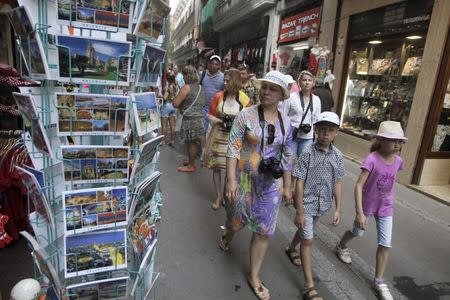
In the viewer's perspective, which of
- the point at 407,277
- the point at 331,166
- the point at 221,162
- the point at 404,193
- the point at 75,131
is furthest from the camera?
the point at 404,193

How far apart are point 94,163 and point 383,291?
2.71m

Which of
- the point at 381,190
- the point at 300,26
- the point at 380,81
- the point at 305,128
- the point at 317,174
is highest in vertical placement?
the point at 300,26

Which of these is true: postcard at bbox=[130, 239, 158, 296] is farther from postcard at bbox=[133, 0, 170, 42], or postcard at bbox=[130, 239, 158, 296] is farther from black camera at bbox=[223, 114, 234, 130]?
black camera at bbox=[223, 114, 234, 130]

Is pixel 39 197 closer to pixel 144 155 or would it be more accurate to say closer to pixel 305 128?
pixel 144 155

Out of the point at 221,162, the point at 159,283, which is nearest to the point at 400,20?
the point at 221,162

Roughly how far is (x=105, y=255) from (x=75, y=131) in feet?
2.18

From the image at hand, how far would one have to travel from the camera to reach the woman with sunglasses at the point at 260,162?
8.87 ft

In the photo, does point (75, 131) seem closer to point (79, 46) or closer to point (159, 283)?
point (79, 46)

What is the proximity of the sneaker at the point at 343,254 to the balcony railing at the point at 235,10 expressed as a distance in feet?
38.6

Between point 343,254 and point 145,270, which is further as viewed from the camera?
point 343,254

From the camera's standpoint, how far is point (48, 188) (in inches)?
67.6

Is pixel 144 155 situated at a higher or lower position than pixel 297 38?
lower

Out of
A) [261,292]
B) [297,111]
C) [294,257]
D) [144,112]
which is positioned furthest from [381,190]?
[144,112]

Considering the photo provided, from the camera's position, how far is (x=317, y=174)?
2.89m
